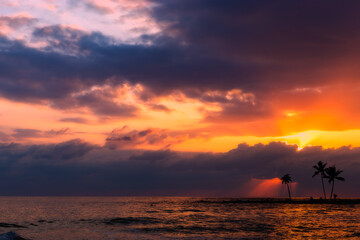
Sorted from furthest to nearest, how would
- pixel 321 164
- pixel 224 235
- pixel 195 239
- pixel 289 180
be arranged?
pixel 289 180
pixel 321 164
pixel 224 235
pixel 195 239

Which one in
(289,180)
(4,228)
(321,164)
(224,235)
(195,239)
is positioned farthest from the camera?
(289,180)

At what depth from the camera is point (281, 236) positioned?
3759cm

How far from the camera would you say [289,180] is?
156 metres

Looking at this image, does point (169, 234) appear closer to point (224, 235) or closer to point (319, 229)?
point (224, 235)

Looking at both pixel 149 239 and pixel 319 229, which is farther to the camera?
pixel 319 229

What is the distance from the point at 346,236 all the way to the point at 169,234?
800 inches

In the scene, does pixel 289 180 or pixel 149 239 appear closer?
pixel 149 239

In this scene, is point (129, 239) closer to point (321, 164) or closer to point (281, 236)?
point (281, 236)

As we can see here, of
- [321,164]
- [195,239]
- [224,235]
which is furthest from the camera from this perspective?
[321,164]

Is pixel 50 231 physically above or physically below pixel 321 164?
below

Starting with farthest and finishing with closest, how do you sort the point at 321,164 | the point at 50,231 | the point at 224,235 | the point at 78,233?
1. the point at 321,164
2. the point at 50,231
3. the point at 78,233
4. the point at 224,235

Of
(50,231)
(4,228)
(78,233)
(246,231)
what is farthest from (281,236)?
(4,228)

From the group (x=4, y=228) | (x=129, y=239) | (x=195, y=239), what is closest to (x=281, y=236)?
(x=195, y=239)

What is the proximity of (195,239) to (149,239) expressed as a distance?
526 centimetres
